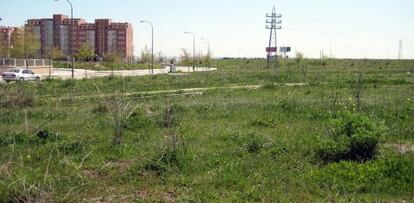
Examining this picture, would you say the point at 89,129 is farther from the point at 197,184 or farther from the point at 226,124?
the point at 197,184

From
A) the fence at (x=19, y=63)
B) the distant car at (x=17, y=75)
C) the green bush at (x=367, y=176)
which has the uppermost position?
the fence at (x=19, y=63)

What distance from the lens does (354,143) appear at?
9.01m

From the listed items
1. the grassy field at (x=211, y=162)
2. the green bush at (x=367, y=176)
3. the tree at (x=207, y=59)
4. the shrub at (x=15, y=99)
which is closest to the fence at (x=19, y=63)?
the shrub at (x=15, y=99)

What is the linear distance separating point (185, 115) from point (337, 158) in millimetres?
7915

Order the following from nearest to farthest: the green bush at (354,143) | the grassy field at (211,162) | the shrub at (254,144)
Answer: the grassy field at (211,162) < the green bush at (354,143) < the shrub at (254,144)

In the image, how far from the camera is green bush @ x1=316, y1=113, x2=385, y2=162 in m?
8.98

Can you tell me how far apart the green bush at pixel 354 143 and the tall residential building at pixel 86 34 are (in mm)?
116068

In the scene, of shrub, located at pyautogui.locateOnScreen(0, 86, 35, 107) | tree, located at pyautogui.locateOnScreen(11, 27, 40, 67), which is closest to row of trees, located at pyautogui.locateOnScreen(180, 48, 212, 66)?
tree, located at pyautogui.locateOnScreen(11, 27, 40, 67)

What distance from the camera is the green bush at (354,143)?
898 cm

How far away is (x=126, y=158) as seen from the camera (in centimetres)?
949

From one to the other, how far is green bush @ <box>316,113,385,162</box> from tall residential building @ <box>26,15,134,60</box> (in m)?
116

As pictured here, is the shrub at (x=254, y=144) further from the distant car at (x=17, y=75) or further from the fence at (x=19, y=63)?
the fence at (x=19, y=63)

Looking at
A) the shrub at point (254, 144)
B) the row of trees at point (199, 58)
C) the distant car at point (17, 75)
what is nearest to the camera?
the shrub at point (254, 144)

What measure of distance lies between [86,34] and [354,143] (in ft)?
409
